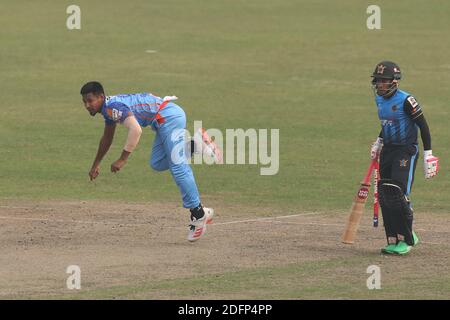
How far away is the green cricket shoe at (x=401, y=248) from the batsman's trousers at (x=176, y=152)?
2.38m

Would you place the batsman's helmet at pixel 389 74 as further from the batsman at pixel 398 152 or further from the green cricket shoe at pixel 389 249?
the green cricket shoe at pixel 389 249

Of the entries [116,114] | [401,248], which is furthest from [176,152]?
[401,248]

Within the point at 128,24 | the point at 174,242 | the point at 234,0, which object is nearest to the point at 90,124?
the point at 174,242

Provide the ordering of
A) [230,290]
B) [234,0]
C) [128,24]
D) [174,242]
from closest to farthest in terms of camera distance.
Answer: [230,290] → [174,242] → [128,24] → [234,0]

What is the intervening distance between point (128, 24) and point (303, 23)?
539 centimetres

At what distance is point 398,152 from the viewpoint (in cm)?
1416

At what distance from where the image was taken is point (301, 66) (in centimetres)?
3262

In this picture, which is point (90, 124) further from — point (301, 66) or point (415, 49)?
point (415, 49)

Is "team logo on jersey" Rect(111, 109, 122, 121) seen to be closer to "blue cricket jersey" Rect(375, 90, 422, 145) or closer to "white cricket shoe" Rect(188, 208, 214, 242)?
"white cricket shoe" Rect(188, 208, 214, 242)

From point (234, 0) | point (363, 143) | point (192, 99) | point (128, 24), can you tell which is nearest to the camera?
point (363, 143)

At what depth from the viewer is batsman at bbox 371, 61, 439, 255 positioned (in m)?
14.0

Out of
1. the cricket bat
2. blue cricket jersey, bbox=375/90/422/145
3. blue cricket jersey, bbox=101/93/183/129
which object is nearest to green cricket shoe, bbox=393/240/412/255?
the cricket bat

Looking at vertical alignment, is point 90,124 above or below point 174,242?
above

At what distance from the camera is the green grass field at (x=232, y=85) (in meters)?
19.3
